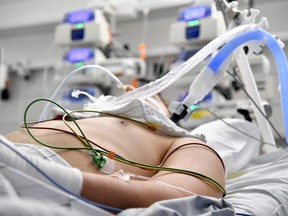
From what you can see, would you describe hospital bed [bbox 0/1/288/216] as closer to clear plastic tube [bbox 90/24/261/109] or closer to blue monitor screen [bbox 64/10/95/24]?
clear plastic tube [bbox 90/24/261/109]

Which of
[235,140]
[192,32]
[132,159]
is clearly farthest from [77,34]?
[132,159]

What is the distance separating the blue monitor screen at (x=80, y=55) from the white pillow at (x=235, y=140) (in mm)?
1833

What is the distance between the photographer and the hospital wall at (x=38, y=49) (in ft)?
15.0

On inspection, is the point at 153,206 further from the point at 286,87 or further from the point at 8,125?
the point at 8,125

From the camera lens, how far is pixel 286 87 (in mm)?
1231

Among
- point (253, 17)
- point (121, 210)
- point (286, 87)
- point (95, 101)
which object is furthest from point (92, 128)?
point (253, 17)

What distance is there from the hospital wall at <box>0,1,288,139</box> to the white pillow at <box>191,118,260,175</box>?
251 centimetres

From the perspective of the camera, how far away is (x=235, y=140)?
1961 mm

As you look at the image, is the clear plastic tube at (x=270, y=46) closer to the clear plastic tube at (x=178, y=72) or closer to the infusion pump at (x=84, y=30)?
the clear plastic tube at (x=178, y=72)

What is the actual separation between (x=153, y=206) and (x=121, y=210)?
0.06 meters

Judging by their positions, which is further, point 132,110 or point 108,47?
point 108,47

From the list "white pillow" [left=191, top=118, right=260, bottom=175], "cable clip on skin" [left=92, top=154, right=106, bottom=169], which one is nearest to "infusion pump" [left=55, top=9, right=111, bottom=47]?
"white pillow" [left=191, top=118, right=260, bottom=175]

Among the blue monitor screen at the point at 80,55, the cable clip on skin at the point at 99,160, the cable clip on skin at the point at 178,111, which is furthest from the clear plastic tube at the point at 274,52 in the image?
the blue monitor screen at the point at 80,55

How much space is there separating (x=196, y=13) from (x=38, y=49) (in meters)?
2.55
